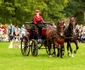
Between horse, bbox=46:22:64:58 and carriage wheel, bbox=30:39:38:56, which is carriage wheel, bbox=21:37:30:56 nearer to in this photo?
carriage wheel, bbox=30:39:38:56

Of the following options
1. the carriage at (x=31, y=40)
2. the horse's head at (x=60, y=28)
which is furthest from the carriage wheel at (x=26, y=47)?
the horse's head at (x=60, y=28)

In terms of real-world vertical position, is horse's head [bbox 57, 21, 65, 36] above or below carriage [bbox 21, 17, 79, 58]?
above

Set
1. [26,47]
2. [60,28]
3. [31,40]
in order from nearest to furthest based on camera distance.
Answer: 1. [60,28]
2. [31,40]
3. [26,47]

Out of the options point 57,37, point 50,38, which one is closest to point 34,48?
point 50,38

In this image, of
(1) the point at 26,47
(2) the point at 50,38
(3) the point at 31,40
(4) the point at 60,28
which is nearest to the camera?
(4) the point at 60,28

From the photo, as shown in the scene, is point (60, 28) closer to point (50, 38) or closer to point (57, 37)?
point (57, 37)

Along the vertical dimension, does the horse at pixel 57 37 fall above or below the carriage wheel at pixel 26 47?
above

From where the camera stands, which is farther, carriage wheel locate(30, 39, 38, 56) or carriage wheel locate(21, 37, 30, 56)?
carriage wheel locate(21, 37, 30, 56)

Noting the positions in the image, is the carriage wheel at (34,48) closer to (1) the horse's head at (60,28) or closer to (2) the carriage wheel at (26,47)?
(2) the carriage wheel at (26,47)

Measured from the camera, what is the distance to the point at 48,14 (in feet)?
217

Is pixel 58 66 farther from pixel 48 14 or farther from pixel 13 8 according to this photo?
pixel 48 14

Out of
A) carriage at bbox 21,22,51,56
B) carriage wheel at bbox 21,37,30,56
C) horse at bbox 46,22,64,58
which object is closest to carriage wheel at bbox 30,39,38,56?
carriage at bbox 21,22,51,56

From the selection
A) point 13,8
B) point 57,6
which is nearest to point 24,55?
point 13,8

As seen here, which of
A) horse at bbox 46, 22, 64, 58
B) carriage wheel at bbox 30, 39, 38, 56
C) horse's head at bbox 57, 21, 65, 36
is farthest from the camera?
carriage wheel at bbox 30, 39, 38, 56
